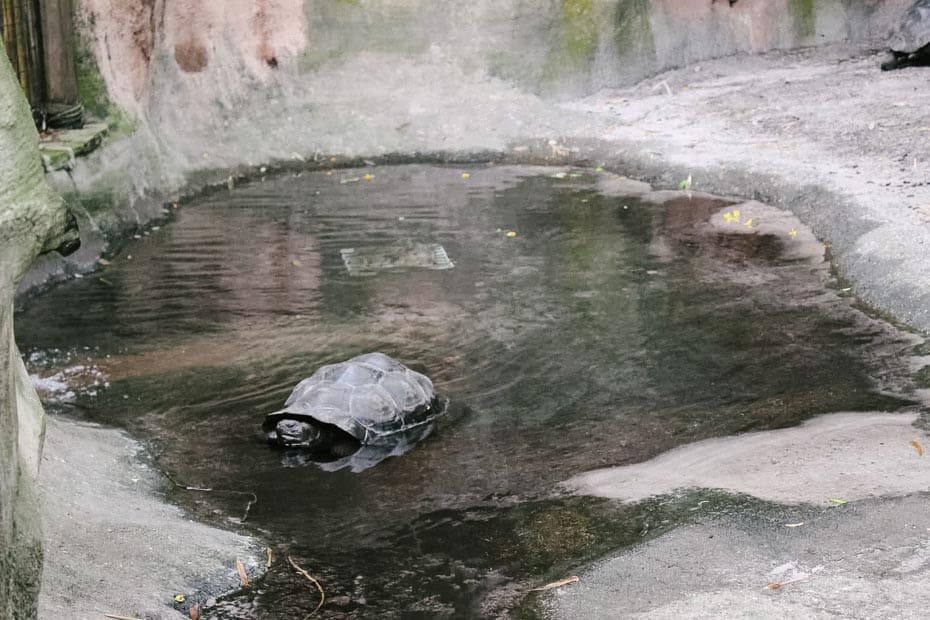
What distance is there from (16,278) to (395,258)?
7344 millimetres

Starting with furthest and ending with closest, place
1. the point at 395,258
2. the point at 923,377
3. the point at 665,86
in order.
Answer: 1. the point at 665,86
2. the point at 395,258
3. the point at 923,377

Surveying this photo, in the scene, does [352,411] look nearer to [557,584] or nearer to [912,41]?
[557,584]

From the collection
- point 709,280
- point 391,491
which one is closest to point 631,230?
point 709,280

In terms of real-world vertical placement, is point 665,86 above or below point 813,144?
above

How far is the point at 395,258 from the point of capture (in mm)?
10227

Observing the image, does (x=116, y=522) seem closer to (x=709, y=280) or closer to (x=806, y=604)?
(x=806, y=604)

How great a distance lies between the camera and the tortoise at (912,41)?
15.2 m

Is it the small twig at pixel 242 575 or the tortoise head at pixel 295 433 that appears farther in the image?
the tortoise head at pixel 295 433

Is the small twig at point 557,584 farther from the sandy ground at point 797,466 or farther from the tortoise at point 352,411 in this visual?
the tortoise at point 352,411

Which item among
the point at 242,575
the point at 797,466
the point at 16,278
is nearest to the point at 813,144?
the point at 797,466

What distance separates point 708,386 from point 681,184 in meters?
5.61

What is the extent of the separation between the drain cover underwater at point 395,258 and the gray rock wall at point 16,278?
269 inches

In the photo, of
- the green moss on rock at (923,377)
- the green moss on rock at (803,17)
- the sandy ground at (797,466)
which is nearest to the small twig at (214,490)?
the sandy ground at (797,466)

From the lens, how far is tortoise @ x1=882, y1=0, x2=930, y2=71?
15.2m
